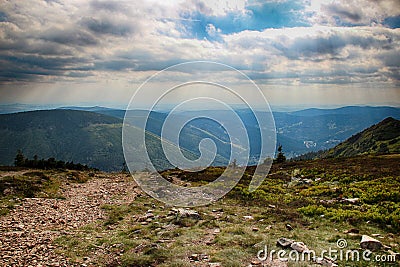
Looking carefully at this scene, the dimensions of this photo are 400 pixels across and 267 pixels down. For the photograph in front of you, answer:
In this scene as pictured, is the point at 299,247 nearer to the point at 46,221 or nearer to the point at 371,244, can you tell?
the point at 371,244

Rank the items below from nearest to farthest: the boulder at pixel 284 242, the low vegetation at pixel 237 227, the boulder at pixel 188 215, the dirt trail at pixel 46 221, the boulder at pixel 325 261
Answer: the boulder at pixel 325 261 → the dirt trail at pixel 46 221 → the low vegetation at pixel 237 227 → the boulder at pixel 284 242 → the boulder at pixel 188 215

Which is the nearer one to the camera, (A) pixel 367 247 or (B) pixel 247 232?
(A) pixel 367 247

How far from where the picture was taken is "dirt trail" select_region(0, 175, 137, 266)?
1135 cm

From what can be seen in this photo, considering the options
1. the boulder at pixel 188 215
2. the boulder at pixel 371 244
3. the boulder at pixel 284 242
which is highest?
the boulder at pixel 371 244

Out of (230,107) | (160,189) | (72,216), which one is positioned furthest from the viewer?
(160,189)

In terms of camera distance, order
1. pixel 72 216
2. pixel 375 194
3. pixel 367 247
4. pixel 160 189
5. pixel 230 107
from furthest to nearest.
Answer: pixel 160 189
pixel 375 194
pixel 72 216
pixel 230 107
pixel 367 247

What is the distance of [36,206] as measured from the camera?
19.8m

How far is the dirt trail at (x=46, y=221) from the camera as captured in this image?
37.2ft

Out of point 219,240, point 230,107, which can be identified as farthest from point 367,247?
point 230,107

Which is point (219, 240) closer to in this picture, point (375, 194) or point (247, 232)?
point (247, 232)

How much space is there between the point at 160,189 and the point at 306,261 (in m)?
18.8

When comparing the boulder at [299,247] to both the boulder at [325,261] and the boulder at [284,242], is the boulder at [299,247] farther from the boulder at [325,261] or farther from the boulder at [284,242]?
the boulder at [325,261]

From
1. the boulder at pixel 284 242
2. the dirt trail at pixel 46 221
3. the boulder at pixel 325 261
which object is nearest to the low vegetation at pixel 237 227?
the boulder at pixel 284 242

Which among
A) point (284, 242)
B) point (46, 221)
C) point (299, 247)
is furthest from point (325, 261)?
point (46, 221)
